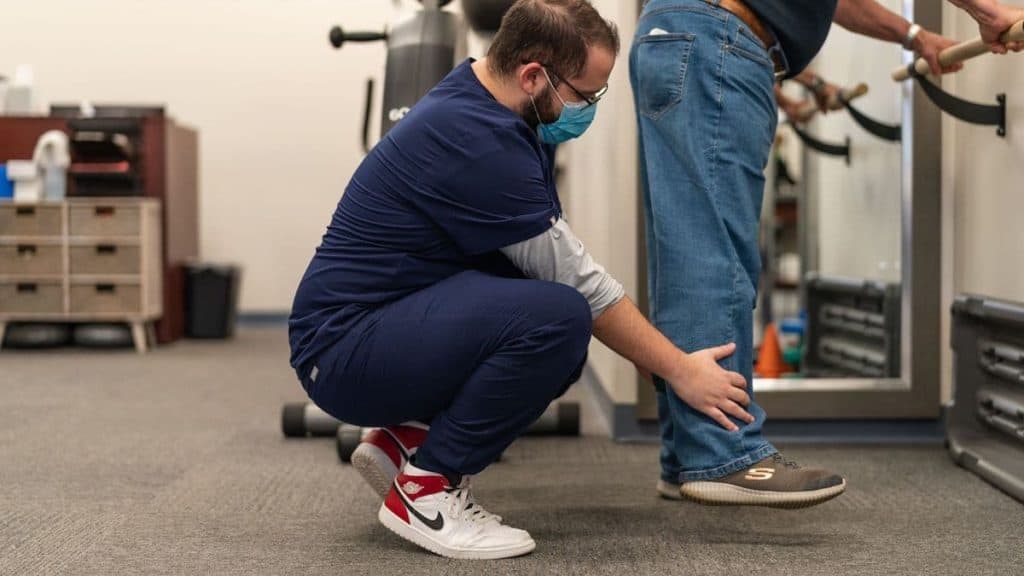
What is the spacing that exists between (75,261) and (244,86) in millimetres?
1358

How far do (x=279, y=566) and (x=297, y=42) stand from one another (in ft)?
13.4

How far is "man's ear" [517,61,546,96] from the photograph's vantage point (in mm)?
1289

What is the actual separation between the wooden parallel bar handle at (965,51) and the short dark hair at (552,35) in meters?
0.57

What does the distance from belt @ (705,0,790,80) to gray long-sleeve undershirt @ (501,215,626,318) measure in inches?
16.4

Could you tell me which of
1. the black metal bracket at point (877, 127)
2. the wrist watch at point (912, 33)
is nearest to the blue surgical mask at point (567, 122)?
the wrist watch at point (912, 33)

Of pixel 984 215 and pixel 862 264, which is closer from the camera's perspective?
pixel 984 215

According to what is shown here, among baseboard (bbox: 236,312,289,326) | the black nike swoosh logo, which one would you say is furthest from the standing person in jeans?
baseboard (bbox: 236,312,289,326)

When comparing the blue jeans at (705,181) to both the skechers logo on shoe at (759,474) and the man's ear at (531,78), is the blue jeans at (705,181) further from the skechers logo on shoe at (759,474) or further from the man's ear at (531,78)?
the man's ear at (531,78)

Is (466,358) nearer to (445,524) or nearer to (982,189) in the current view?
(445,524)

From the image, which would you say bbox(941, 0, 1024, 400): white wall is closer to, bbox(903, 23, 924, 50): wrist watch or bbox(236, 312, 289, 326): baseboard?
bbox(903, 23, 924, 50): wrist watch

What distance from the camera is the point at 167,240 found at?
A: 4.32 meters

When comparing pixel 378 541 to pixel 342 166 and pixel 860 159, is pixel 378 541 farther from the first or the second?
pixel 342 166

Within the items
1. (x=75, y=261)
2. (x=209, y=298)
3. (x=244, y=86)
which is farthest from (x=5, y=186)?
(x=244, y=86)

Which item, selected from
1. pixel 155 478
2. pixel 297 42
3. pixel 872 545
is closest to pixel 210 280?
pixel 297 42
